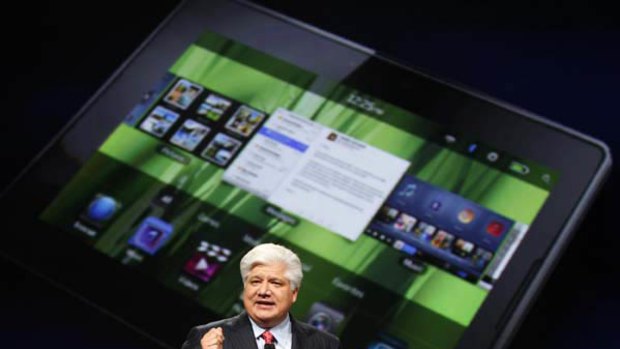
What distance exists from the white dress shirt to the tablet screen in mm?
361

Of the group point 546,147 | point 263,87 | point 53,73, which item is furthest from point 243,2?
point 546,147

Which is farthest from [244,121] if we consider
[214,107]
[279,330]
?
[279,330]

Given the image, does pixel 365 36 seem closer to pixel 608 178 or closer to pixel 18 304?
pixel 608 178

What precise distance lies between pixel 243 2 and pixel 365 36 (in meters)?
A: 0.12

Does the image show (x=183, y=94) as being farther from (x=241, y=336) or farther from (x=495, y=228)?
(x=241, y=336)

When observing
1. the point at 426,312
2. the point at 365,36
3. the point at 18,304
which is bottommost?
the point at 18,304

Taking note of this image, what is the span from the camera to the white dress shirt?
0.48 metres

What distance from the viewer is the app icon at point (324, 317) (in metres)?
0.86

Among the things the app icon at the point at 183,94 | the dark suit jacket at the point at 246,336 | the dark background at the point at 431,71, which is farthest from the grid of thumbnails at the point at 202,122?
the dark suit jacket at the point at 246,336

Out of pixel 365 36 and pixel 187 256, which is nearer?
pixel 187 256

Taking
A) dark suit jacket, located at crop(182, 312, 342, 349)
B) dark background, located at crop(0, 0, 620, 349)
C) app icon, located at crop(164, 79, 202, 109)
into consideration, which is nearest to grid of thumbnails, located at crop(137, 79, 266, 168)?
app icon, located at crop(164, 79, 202, 109)

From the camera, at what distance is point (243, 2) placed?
105 centimetres

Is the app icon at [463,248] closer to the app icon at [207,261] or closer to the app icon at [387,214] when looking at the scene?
the app icon at [387,214]

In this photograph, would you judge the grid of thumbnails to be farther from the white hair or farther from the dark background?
the white hair
